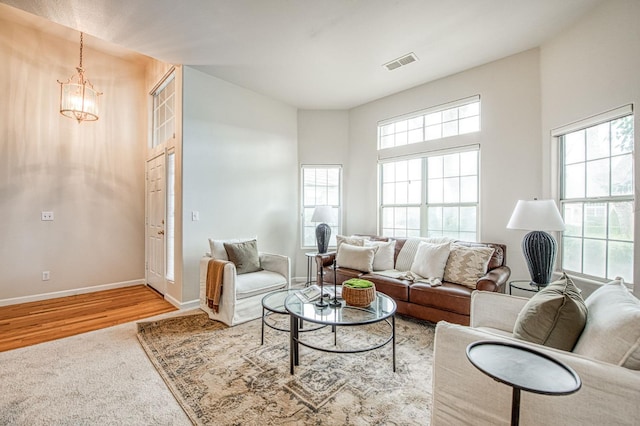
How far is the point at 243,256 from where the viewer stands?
337cm

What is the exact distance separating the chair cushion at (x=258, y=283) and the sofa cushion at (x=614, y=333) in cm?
263

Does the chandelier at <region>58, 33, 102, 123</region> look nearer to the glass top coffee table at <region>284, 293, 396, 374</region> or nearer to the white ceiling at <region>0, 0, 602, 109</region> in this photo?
the white ceiling at <region>0, 0, 602, 109</region>

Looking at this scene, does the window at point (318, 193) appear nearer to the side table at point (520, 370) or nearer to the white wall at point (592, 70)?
the white wall at point (592, 70)

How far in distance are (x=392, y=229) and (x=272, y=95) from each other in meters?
2.80

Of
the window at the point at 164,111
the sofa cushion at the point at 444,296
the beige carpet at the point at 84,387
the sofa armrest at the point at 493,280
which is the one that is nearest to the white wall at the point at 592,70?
the sofa armrest at the point at 493,280

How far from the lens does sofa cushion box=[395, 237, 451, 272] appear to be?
3580 mm

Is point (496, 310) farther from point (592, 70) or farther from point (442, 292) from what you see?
point (592, 70)

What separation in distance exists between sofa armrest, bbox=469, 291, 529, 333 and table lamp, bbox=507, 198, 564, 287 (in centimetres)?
108

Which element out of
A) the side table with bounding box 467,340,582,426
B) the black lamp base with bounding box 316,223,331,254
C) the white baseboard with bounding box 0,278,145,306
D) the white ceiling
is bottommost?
the white baseboard with bounding box 0,278,145,306

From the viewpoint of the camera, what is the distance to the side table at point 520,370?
879mm

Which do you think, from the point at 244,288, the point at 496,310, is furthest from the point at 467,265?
the point at 244,288

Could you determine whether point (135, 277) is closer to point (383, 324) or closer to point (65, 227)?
point (65, 227)

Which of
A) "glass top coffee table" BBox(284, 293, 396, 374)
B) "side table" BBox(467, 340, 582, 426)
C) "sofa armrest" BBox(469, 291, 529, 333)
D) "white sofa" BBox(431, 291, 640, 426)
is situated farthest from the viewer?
"glass top coffee table" BBox(284, 293, 396, 374)

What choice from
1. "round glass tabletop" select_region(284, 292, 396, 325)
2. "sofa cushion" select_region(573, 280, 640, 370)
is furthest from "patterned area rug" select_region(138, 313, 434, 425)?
"sofa cushion" select_region(573, 280, 640, 370)
